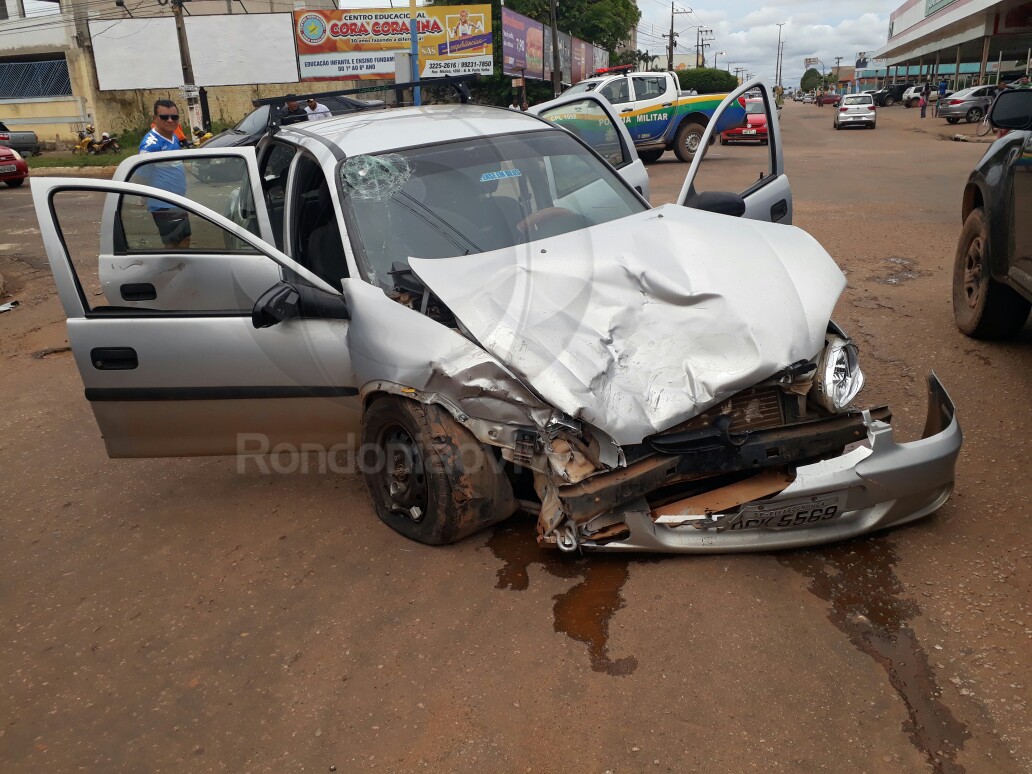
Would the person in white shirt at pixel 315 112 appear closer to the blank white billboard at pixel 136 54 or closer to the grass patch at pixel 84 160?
the grass patch at pixel 84 160

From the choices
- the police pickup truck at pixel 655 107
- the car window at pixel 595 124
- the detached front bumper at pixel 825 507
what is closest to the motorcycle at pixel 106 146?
the police pickup truck at pixel 655 107

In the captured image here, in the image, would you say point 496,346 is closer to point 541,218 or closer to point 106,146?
point 541,218

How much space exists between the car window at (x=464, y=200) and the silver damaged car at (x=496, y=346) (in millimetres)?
13

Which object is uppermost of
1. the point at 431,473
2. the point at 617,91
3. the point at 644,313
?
the point at 617,91

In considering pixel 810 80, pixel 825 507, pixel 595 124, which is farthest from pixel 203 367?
pixel 810 80

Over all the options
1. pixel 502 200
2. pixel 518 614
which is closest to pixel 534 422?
pixel 518 614

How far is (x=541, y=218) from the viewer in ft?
13.5

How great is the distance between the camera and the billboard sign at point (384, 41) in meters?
31.2

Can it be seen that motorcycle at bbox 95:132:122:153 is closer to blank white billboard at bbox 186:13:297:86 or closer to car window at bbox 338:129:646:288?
blank white billboard at bbox 186:13:297:86

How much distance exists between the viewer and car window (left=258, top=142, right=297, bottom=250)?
4.64 m

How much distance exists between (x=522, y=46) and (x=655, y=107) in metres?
16.9

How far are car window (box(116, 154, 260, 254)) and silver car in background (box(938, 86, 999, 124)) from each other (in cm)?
3346

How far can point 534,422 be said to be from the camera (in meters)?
3.07

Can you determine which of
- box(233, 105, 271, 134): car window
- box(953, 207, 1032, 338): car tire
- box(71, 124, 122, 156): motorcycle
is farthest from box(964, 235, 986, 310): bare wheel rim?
box(71, 124, 122, 156): motorcycle
